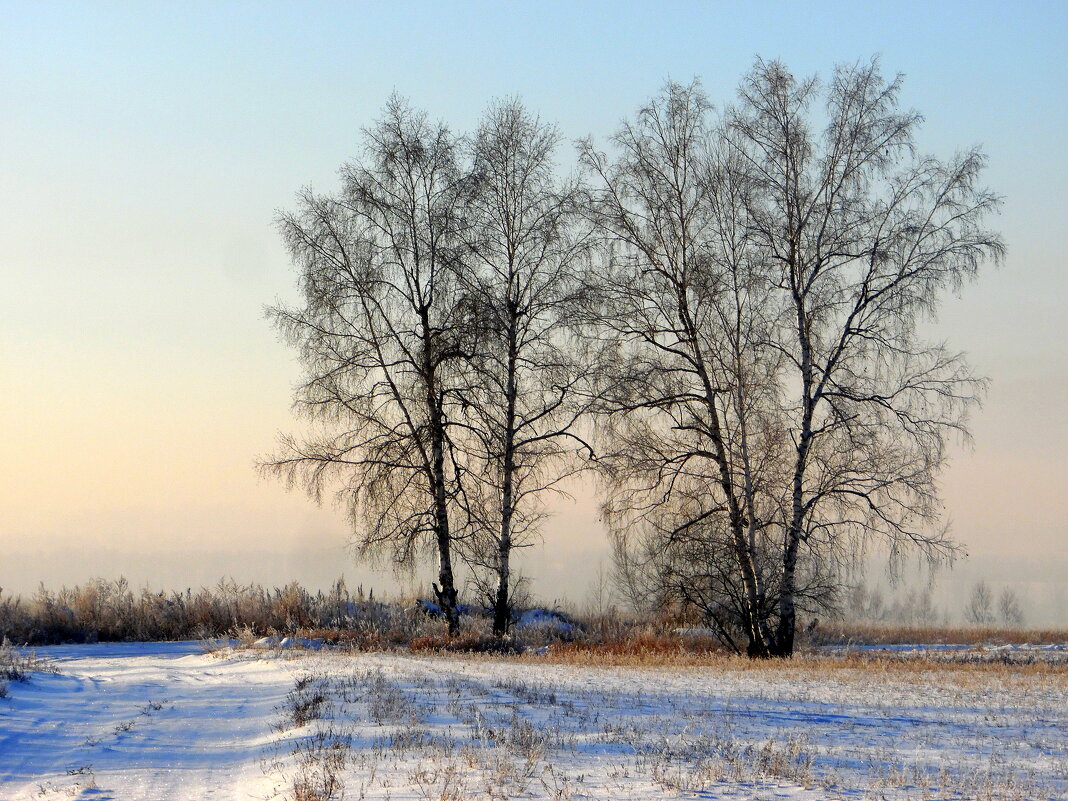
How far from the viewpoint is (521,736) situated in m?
8.00

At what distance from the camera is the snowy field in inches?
261

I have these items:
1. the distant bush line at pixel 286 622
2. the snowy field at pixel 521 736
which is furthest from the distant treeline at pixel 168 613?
the snowy field at pixel 521 736

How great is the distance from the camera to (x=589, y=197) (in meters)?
25.2

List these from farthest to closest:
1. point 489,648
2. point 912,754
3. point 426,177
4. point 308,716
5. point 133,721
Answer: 1. point 426,177
2. point 489,648
3. point 133,721
4. point 308,716
5. point 912,754

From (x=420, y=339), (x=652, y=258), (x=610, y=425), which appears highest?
(x=652, y=258)

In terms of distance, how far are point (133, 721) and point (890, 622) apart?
3606 centimetres

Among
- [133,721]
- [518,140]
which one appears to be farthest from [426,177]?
[133,721]

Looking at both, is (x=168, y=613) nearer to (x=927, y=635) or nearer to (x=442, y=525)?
(x=442, y=525)

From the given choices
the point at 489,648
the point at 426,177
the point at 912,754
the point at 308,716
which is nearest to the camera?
the point at 912,754

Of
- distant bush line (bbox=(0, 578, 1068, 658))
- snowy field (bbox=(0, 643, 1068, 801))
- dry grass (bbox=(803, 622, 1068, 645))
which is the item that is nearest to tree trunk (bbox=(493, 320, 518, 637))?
distant bush line (bbox=(0, 578, 1068, 658))

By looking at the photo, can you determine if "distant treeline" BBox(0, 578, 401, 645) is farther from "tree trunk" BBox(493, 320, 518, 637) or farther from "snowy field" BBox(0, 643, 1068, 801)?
"snowy field" BBox(0, 643, 1068, 801)

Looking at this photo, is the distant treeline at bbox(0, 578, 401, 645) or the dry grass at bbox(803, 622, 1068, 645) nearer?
the distant treeline at bbox(0, 578, 401, 645)

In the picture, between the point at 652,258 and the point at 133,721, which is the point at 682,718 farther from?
the point at 652,258

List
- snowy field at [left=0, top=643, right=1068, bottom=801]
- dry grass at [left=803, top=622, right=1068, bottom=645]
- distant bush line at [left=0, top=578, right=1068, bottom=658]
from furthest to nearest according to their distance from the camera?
dry grass at [left=803, top=622, right=1068, bottom=645] < distant bush line at [left=0, top=578, right=1068, bottom=658] < snowy field at [left=0, top=643, right=1068, bottom=801]
